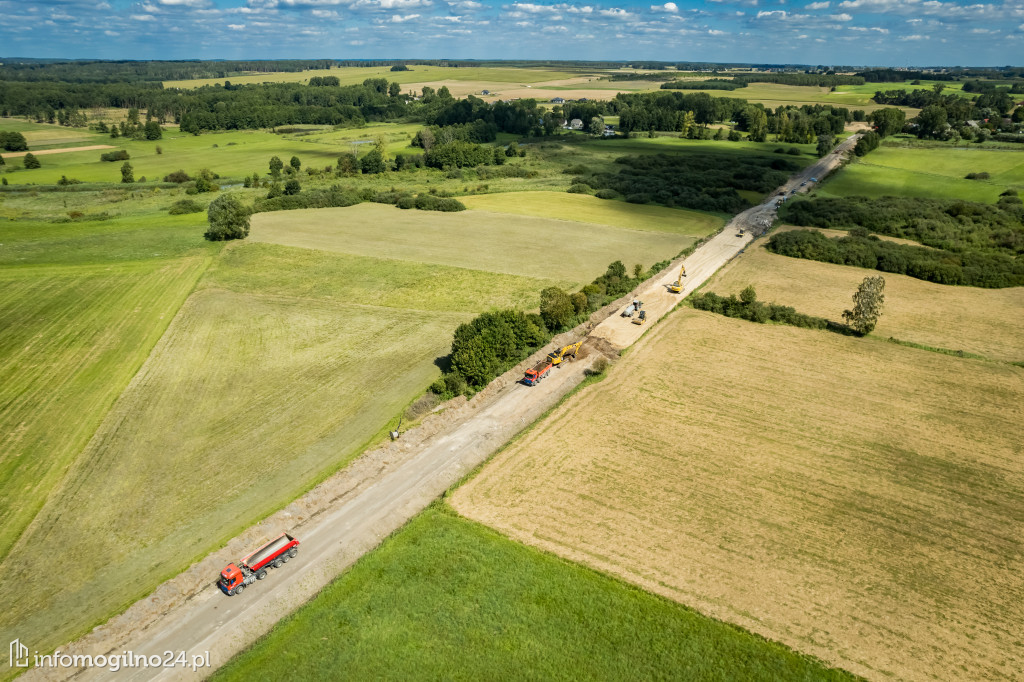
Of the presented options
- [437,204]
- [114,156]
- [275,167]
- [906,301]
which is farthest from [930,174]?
[114,156]

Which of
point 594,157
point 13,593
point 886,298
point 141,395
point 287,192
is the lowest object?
point 13,593

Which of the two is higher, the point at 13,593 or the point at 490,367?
the point at 490,367

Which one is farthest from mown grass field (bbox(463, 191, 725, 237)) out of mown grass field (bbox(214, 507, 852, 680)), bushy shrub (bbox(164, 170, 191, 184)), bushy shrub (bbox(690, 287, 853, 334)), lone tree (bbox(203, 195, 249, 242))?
mown grass field (bbox(214, 507, 852, 680))

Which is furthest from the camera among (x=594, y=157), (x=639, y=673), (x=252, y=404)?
(x=594, y=157)

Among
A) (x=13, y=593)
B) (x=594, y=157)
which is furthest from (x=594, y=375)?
(x=594, y=157)

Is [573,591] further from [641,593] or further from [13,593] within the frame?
[13,593]

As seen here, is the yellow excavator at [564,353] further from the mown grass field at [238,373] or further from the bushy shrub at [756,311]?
the bushy shrub at [756,311]

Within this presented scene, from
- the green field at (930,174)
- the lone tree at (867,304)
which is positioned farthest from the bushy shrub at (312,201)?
the green field at (930,174)
